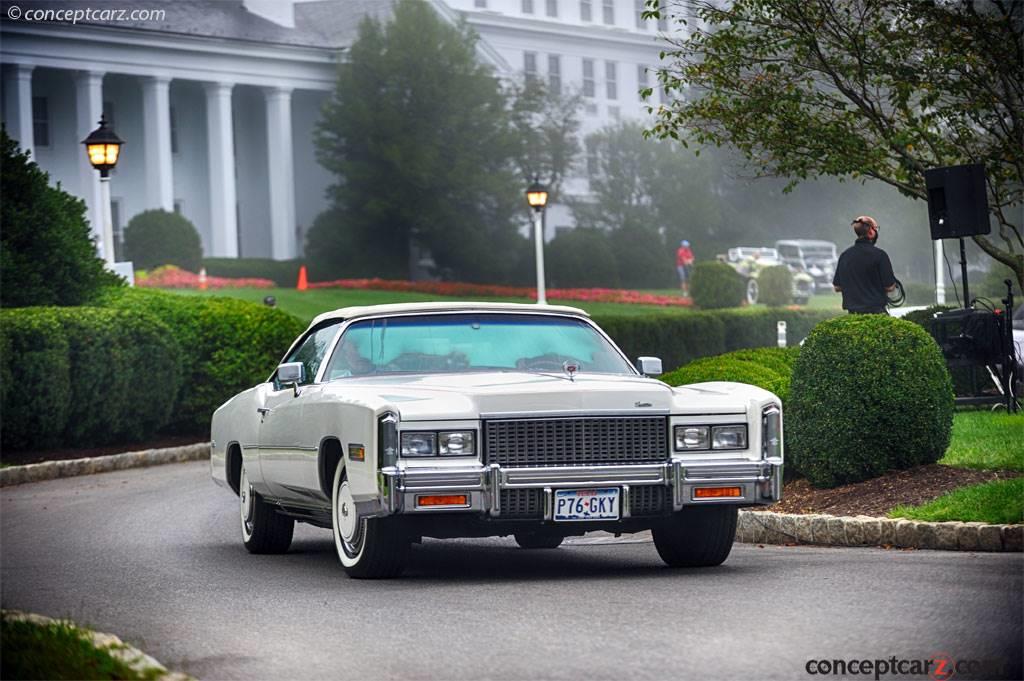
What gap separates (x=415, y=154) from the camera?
62062mm

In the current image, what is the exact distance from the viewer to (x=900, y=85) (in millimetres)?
17688

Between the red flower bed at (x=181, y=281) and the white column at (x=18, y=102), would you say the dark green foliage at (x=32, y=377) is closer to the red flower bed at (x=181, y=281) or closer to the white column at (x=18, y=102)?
the red flower bed at (x=181, y=281)

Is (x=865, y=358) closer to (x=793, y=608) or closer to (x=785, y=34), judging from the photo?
(x=793, y=608)

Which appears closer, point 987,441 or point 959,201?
point 987,441

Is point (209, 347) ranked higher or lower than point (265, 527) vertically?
higher

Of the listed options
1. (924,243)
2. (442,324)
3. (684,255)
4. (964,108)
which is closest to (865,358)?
(442,324)

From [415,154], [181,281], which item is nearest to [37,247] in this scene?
[181,281]

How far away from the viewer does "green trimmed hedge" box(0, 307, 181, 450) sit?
20828 mm

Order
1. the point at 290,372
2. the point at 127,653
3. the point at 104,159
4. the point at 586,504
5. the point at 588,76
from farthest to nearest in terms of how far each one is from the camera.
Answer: the point at 588,76
the point at 104,159
the point at 290,372
the point at 586,504
the point at 127,653

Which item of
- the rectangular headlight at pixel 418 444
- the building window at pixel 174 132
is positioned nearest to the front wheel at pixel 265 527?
the rectangular headlight at pixel 418 444

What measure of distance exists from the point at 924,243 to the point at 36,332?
52852mm

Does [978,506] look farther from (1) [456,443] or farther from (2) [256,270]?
(2) [256,270]

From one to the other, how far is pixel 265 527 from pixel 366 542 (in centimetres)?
237

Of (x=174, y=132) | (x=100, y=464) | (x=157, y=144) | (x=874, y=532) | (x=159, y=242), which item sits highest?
(x=174, y=132)
